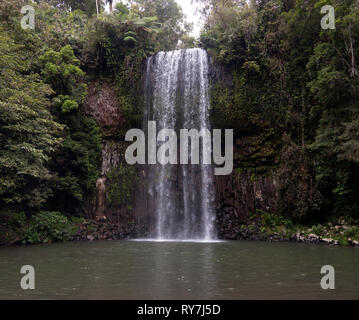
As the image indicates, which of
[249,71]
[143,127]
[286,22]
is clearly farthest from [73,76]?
[286,22]

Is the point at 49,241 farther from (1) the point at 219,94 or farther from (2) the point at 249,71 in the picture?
(2) the point at 249,71

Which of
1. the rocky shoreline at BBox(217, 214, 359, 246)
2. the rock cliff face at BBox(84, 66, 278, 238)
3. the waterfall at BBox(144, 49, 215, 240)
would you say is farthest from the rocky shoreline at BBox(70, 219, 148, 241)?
the rocky shoreline at BBox(217, 214, 359, 246)

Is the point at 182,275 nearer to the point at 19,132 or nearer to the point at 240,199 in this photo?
the point at 19,132

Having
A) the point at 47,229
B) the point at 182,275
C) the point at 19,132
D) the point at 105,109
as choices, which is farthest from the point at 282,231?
the point at 19,132

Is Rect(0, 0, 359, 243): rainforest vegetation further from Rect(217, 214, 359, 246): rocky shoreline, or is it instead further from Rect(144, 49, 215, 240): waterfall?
Rect(144, 49, 215, 240): waterfall

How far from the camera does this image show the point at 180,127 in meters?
16.7


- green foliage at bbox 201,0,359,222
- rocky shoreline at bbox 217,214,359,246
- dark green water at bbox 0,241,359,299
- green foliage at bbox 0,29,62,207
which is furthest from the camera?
green foliage at bbox 201,0,359,222

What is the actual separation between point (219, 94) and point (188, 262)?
10.9 m

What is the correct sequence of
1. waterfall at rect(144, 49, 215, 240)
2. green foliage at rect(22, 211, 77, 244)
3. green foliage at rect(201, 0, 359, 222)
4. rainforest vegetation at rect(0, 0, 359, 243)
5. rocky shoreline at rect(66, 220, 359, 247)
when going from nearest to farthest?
→ 1. rainforest vegetation at rect(0, 0, 359, 243)
2. green foliage at rect(201, 0, 359, 222)
3. rocky shoreline at rect(66, 220, 359, 247)
4. green foliage at rect(22, 211, 77, 244)
5. waterfall at rect(144, 49, 215, 240)

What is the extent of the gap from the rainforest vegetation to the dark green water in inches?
153

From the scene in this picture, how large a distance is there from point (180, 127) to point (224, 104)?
254 cm

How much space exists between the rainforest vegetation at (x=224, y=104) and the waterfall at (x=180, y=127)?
74cm

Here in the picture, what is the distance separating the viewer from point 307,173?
13.4 meters

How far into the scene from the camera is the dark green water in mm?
4785
